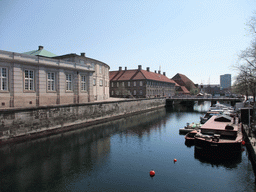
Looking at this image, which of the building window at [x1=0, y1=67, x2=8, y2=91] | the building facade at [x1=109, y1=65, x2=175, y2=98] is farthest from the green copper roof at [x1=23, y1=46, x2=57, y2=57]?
the building facade at [x1=109, y1=65, x2=175, y2=98]

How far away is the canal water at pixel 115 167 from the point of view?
1309cm

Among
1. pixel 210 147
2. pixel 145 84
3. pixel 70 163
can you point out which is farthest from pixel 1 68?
pixel 145 84

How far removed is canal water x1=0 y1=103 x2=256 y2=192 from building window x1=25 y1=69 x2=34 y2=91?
827cm

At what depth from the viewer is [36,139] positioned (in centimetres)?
2395

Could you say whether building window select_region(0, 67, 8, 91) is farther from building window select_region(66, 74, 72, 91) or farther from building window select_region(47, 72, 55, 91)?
building window select_region(66, 74, 72, 91)

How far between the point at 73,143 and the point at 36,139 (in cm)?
478

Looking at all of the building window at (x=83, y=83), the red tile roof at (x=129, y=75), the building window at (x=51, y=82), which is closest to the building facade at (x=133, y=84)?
the red tile roof at (x=129, y=75)

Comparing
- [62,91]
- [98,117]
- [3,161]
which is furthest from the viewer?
[98,117]

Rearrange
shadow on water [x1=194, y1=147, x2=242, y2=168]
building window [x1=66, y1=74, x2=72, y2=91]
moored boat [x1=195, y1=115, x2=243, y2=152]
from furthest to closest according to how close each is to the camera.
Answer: building window [x1=66, y1=74, x2=72, y2=91] < moored boat [x1=195, y1=115, x2=243, y2=152] < shadow on water [x1=194, y1=147, x2=242, y2=168]

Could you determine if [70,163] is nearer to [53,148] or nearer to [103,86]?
[53,148]

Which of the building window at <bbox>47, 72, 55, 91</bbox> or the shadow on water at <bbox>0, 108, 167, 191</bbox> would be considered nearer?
the shadow on water at <bbox>0, 108, 167, 191</bbox>

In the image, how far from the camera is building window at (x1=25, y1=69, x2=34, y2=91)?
27438 mm

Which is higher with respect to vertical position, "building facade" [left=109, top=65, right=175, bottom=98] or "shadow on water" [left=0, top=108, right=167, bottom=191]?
"building facade" [left=109, top=65, right=175, bottom=98]

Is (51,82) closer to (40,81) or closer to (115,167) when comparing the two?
(40,81)
